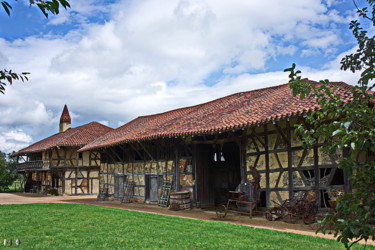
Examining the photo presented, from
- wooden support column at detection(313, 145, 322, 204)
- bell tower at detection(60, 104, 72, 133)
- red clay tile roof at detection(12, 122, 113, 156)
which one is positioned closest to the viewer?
wooden support column at detection(313, 145, 322, 204)

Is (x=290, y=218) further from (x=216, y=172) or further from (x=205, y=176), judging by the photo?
(x=216, y=172)

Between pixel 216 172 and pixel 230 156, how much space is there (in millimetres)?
1398

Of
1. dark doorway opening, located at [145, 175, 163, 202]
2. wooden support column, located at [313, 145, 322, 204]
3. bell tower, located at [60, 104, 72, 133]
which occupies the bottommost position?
dark doorway opening, located at [145, 175, 163, 202]

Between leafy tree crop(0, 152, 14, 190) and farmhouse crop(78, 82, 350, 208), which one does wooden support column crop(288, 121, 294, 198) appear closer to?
farmhouse crop(78, 82, 350, 208)

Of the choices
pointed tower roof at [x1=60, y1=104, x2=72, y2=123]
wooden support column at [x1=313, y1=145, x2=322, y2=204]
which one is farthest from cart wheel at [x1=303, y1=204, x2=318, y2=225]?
pointed tower roof at [x1=60, y1=104, x2=72, y2=123]

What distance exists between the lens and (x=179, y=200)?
48.2 ft

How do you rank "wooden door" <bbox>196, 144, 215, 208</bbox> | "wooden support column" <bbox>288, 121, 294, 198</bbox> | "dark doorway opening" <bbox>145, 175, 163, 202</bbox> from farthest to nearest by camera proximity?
"dark doorway opening" <bbox>145, 175, 163, 202</bbox>, "wooden door" <bbox>196, 144, 215, 208</bbox>, "wooden support column" <bbox>288, 121, 294, 198</bbox>

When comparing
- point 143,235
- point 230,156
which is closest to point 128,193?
Result: point 230,156

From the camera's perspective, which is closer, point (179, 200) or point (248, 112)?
point (248, 112)

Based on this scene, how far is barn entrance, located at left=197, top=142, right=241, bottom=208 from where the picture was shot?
50.8ft

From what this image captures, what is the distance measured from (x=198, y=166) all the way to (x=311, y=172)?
5.70 metres

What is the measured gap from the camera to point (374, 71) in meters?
2.52

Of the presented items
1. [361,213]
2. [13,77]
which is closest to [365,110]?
[361,213]

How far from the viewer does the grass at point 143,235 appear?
7.21 meters
